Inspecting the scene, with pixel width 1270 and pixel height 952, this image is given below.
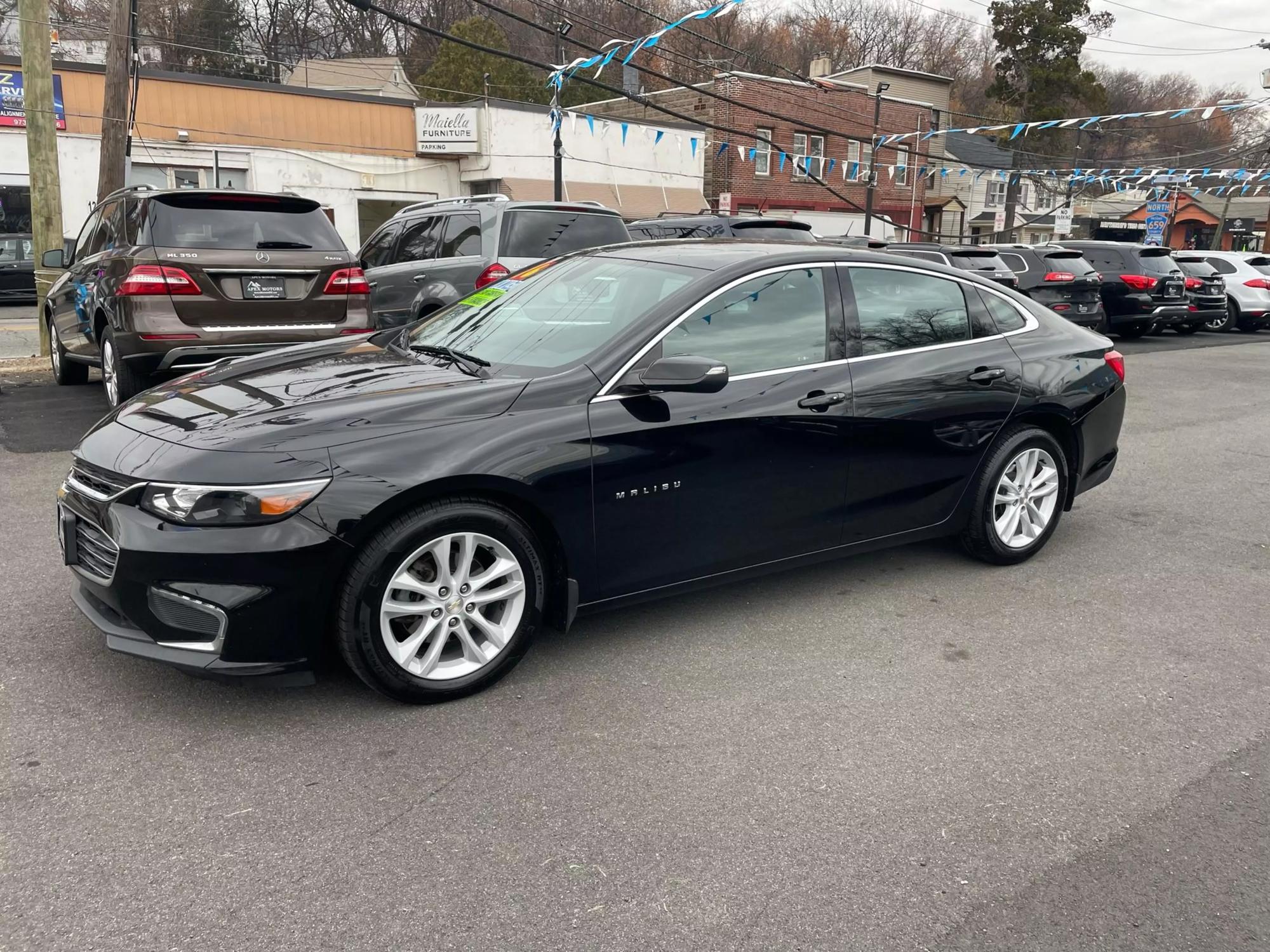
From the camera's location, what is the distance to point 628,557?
381 centimetres

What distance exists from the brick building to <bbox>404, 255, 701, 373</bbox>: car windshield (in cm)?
2637

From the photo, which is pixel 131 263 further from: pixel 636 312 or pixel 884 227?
pixel 884 227

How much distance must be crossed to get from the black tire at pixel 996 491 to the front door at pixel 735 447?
0.97 metres

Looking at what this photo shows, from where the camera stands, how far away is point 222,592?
10.3ft

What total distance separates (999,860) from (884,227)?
38.5 metres

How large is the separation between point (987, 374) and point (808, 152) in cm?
3394

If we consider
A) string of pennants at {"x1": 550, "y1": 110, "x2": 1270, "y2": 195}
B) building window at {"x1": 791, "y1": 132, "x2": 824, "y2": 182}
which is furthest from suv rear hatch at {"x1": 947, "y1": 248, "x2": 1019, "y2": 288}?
building window at {"x1": 791, "y1": 132, "x2": 824, "y2": 182}

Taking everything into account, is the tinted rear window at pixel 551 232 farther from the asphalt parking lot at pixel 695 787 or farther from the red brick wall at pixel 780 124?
the red brick wall at pixel 780 124

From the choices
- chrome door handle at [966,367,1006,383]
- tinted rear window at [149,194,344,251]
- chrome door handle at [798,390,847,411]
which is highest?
tinted rear window at [149,194,344,251]

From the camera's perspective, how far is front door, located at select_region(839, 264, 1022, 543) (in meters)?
4.46

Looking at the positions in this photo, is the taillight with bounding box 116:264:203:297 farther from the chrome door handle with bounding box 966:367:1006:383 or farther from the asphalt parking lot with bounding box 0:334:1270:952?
the chrome door handle with bounding box 966:367:1006:383

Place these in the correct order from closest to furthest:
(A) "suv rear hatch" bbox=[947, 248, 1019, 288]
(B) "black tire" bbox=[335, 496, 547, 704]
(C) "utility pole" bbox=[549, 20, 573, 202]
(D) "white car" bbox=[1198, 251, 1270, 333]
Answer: (B) "black tire" bbox=[335, 496, 547, 704] < (A) "suv rear hatch" bbox=[947, 248, 1019, 288] < (C) "utility pole" bbox=[549, 20, 573, 202] < (D) "white car" bbox=[1198, 251, 1270, 333]

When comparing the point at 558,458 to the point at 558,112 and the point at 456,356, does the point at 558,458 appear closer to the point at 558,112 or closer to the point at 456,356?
the point at 456,356

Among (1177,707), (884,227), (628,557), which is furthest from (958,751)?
(884,227)
